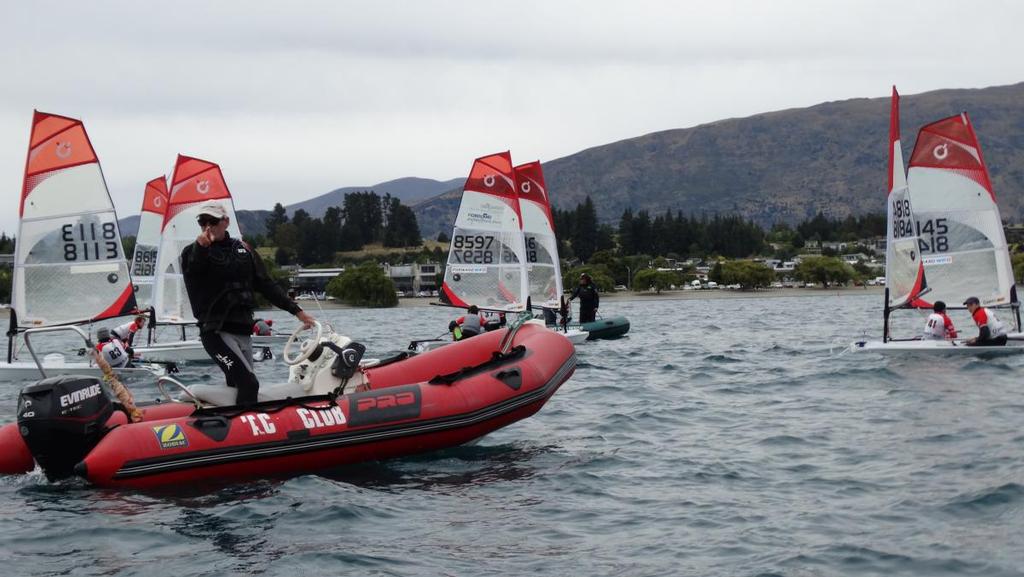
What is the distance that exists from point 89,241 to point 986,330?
57.2ft

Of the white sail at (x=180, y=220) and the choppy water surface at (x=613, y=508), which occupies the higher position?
the white sail at (x=180, y=220)

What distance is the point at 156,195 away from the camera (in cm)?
3138

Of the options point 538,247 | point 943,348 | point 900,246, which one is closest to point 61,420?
point 943,348

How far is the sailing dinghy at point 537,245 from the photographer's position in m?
29.6

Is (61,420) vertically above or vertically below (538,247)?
Result: below

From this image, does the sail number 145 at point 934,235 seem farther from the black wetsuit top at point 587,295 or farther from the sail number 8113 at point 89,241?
the sail number 8113 at point 89,241

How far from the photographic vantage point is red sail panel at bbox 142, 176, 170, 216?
31.1 m

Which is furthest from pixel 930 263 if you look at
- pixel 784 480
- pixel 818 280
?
pixel 818 280

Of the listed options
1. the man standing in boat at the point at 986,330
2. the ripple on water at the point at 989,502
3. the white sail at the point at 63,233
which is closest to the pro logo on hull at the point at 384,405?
the ripple on water at the point at 989,502

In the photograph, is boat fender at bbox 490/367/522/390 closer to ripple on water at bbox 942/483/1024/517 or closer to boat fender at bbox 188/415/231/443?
boat fender at bbox 188/415/231/443

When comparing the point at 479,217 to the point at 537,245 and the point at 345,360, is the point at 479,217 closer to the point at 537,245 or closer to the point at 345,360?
the point at 537,245

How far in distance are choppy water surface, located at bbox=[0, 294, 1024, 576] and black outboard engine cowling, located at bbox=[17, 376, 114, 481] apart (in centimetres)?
31

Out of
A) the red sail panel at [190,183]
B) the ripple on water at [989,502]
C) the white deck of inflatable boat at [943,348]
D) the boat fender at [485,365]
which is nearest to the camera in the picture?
the ripple on water at [989,502]

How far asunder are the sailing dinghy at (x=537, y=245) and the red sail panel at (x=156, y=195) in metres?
10.5
